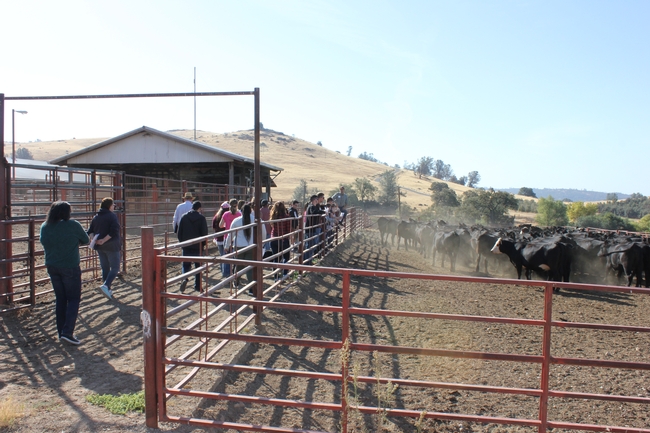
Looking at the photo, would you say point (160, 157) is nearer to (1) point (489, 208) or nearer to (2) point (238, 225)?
(2) point (238, 225)

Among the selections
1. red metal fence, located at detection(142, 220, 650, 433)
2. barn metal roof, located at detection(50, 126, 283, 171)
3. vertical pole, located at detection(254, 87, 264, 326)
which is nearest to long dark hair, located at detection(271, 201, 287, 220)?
vertical pole, located at detection(254, 87, 264, 326)

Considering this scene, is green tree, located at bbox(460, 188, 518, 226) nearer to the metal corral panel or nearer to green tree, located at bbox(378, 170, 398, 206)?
green tree, located at bbox(378, 170, 398, 206)

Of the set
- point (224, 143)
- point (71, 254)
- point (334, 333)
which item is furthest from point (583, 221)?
point (224, 143)

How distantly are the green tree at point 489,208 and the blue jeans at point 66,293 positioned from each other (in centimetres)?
3670

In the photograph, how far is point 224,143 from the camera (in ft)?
343

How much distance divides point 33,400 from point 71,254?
6.11 ft

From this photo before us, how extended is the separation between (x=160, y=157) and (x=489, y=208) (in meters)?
27.6

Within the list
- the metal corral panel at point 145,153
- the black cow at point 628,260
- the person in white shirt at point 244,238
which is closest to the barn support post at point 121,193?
the person in white shirt at point 244,238

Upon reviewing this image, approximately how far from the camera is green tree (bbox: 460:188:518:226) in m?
39.8

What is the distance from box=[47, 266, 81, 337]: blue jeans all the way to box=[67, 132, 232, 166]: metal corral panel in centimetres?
1689

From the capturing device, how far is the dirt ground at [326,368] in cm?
413

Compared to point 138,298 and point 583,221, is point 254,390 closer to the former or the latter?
point 138,298

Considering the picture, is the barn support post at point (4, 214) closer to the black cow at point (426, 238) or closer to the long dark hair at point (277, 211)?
the long dark hair at point (277, 211)

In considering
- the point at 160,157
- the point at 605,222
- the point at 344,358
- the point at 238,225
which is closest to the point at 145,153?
the point at 160,157
